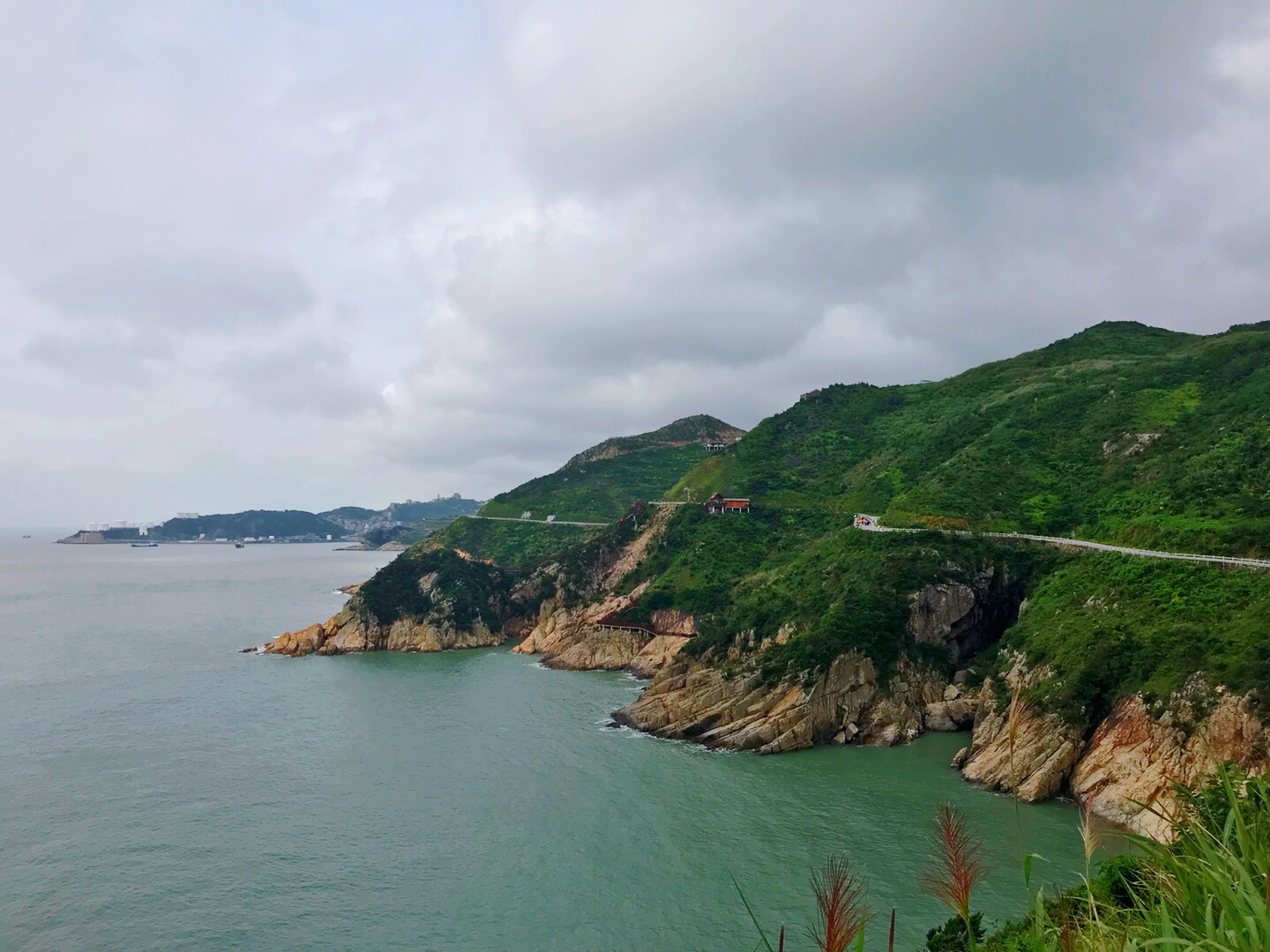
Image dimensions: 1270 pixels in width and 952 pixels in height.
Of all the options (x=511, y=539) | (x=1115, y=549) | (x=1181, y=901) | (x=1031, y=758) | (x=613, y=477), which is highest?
(x=613, y=477)

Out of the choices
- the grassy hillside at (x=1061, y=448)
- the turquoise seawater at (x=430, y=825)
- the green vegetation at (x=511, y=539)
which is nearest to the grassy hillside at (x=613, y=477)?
the green vegetation at (x=511, y=539)

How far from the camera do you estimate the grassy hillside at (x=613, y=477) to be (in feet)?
512

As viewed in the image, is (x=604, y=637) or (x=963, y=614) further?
(x=604, y=637)

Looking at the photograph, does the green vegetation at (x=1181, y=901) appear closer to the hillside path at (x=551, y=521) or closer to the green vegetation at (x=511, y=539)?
the green vegetation at (x=511, y=539)

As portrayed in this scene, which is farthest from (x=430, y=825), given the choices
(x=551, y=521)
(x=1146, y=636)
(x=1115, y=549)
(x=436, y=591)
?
(x=551, y=521)

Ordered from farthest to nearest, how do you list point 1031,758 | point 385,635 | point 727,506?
point 727,506 < point 385,635 < point 1031,758

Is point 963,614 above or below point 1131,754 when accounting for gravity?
above

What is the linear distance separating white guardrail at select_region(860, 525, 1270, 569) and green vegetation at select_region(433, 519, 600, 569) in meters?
70.1

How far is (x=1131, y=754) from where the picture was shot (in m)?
38.8

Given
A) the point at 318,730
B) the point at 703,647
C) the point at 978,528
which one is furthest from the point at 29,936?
the point at 978,528

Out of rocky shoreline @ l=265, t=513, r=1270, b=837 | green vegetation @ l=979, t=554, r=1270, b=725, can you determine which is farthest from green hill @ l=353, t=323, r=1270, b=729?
rocky shoreline @ l=265, t=513, r=1270, b=837

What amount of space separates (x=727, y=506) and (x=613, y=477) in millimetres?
66392

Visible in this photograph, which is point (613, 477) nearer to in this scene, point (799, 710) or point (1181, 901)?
point (799, 710)

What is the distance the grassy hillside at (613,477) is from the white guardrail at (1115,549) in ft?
276
